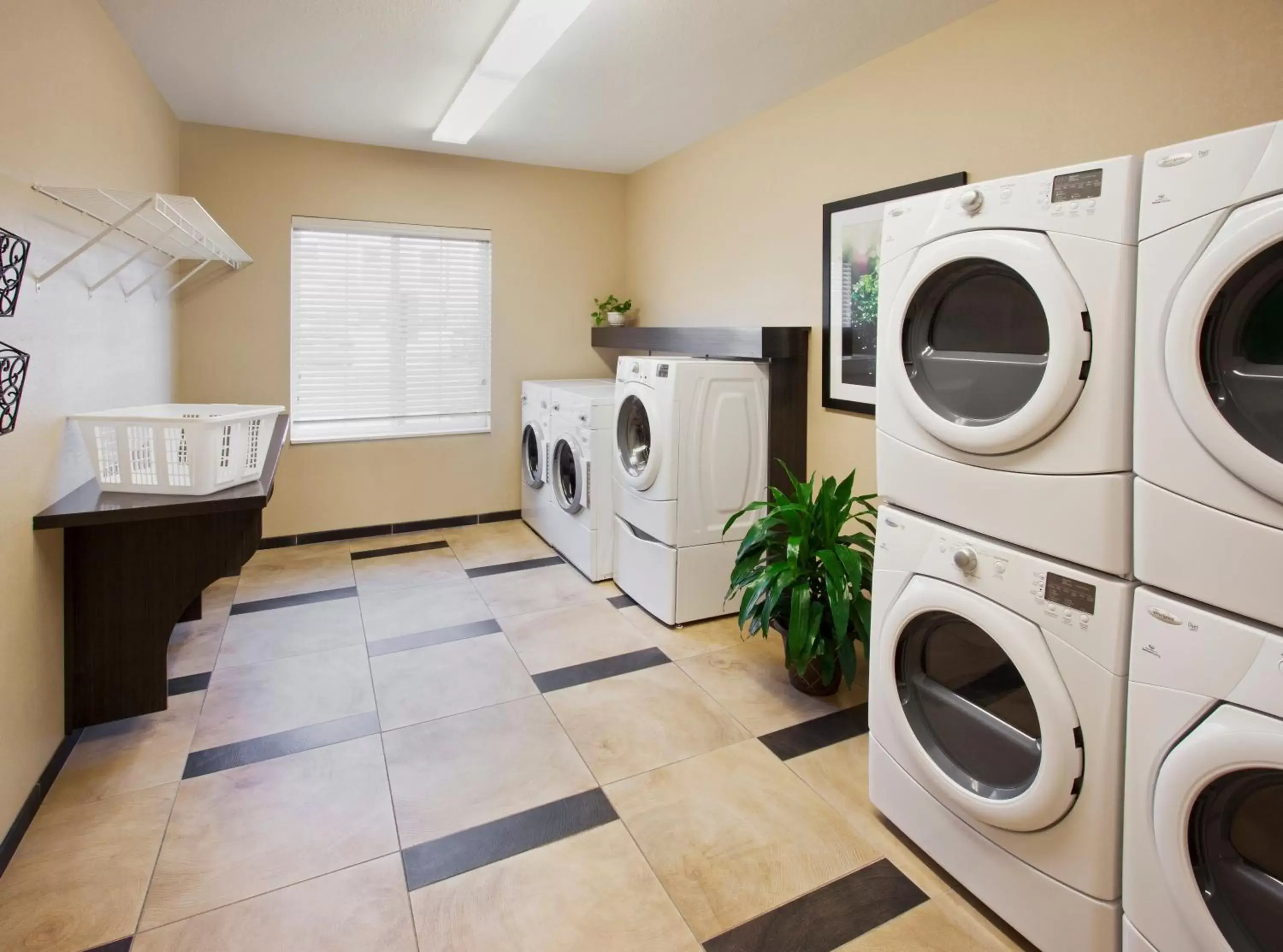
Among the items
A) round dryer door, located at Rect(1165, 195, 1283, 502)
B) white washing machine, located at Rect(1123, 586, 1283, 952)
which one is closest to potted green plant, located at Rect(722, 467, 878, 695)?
white washing machine, located at Rect(1123, 586, 1283, 952)

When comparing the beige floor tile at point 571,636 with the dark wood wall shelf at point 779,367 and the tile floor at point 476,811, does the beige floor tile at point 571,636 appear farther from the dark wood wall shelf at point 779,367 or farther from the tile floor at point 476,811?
the dark wood wall shelf at point 779,367

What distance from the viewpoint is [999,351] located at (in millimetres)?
1534

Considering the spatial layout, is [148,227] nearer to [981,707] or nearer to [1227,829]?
[981,707]

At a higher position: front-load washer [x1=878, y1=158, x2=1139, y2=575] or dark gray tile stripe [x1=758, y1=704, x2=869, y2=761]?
front-load washer [x1=878, y1=158, x2=1139, y2=575]

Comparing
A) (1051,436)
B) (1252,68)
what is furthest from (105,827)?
(1252,68)

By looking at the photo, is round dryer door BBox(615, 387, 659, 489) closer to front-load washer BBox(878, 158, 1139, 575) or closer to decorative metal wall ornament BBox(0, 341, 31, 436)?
front-load washer BBox(878, 158, 1139, 575)

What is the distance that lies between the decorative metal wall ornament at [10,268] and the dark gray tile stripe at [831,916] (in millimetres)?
2066

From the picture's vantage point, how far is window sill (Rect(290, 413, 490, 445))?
→ 4.41 meters

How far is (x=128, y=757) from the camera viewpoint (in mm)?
2197

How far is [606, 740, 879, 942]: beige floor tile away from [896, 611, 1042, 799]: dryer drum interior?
0.40 m

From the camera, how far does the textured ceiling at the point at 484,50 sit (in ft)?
8.18

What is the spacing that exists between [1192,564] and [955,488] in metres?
0.50

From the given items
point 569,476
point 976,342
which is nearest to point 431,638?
point 569,476

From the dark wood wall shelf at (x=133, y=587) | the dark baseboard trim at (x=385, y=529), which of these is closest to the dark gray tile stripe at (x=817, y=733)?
the dark wood wall shelf at (x=133, y=587)
